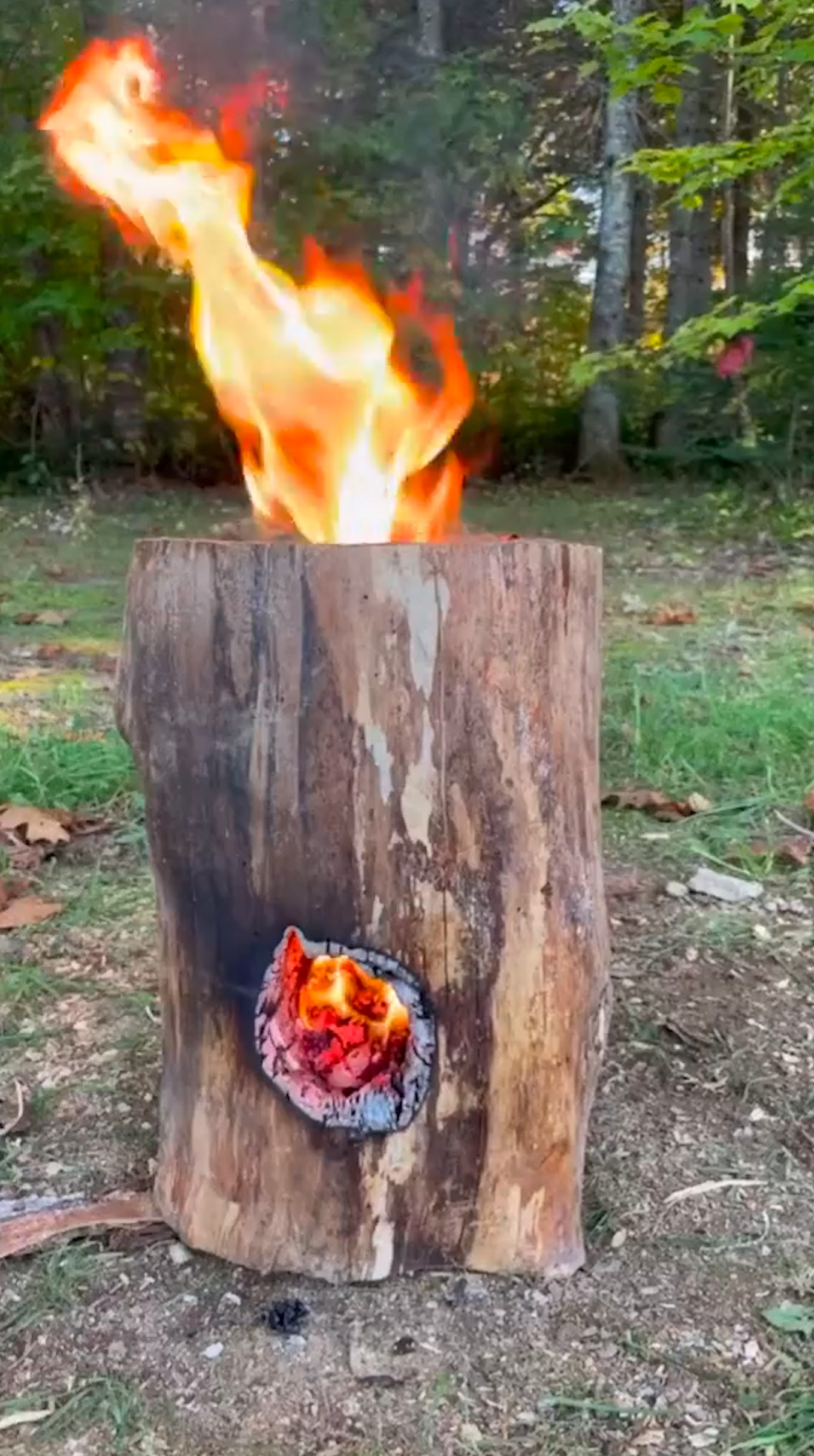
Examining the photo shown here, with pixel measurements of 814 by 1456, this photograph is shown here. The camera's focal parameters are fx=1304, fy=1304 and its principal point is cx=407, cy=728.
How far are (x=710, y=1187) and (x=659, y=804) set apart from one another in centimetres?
157

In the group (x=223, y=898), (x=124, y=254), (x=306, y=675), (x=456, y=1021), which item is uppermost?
(x=124, y=254)

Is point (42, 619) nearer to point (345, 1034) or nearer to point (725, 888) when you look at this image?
point (725, 888)

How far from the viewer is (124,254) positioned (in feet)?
35.5

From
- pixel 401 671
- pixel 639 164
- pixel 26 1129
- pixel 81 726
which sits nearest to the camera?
pixel 401 671

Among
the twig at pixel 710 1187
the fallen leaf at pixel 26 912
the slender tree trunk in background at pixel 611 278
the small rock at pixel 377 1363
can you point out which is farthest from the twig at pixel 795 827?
the slender tree trunk in background at pixel 611 278

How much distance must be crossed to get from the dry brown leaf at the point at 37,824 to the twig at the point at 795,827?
1.78 meters

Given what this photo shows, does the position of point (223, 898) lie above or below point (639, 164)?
below

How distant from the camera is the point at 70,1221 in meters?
1.80

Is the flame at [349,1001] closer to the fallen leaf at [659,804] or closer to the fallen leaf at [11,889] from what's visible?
the fallen leaf at [11,889]

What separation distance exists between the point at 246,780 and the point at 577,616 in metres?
0.48

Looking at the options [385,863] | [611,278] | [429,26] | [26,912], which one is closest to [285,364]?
[385,863]

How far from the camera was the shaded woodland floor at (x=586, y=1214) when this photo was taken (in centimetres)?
150

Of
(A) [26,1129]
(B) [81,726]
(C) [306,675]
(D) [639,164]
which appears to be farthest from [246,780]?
(D) [639,164]

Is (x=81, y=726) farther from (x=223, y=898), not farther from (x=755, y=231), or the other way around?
(x=755, y=231)
